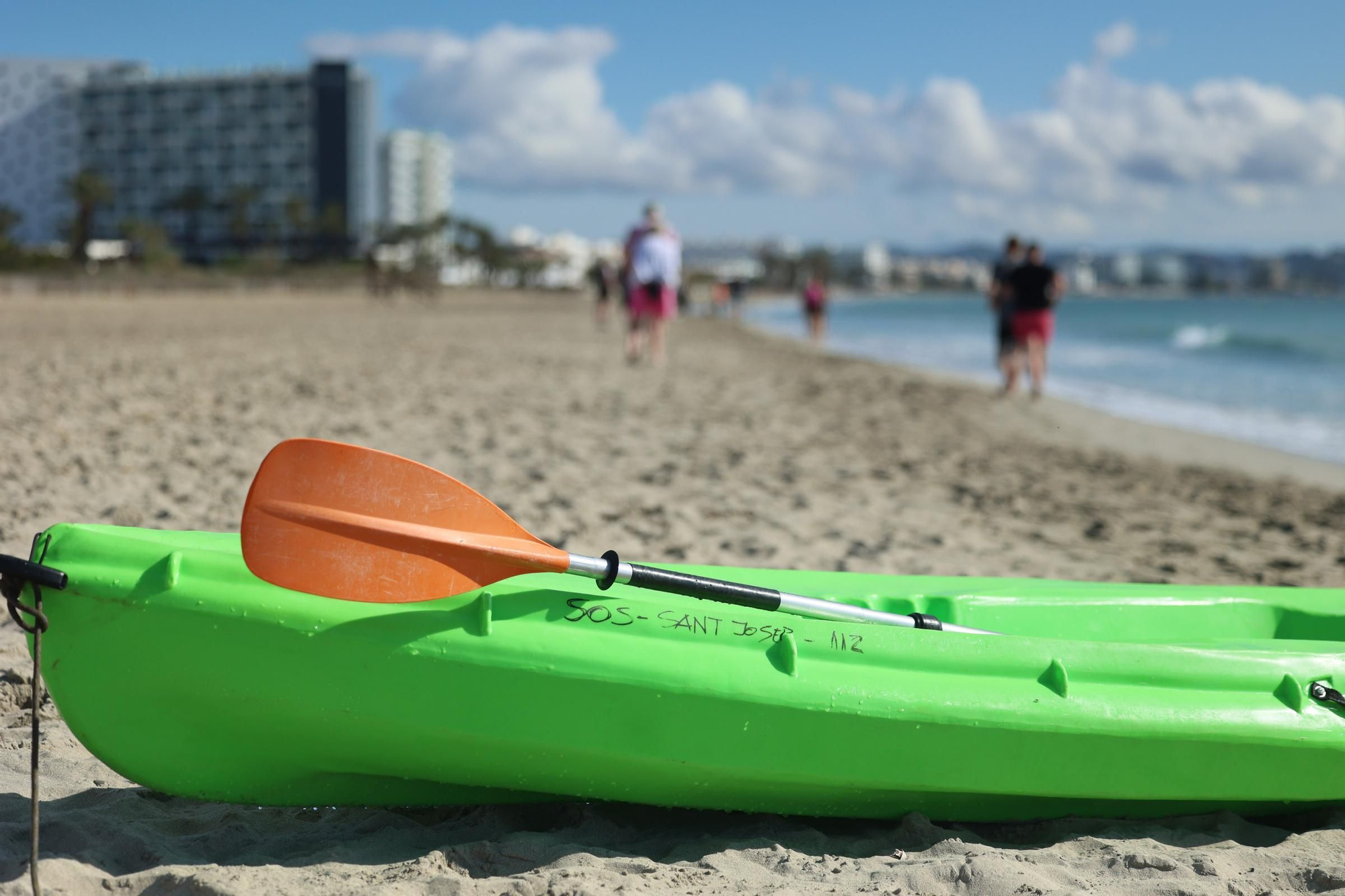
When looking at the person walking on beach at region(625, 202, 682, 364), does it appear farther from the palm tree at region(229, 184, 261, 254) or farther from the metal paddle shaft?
the palm tree at region(229, 184, 261, 254)

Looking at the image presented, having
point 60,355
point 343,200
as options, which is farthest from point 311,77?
point 60,355

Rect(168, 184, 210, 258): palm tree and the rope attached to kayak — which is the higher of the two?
Rect(168, 184, 210, 258): palm tree

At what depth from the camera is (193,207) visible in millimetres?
85500

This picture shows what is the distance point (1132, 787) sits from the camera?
2246 millimetres

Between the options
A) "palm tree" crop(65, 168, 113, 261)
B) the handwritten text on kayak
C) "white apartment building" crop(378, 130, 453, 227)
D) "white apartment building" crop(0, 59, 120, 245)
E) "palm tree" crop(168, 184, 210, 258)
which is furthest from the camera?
"white apartment building" crop(378, 130, 453, 227)

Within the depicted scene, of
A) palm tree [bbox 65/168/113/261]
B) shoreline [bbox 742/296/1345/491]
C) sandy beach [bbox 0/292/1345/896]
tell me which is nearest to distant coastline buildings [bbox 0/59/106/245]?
palm tree [bbox 65/168/113/261]

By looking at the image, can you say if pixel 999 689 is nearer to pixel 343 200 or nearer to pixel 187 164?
pixel 343 200

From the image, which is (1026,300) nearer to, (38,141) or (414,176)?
(38,141)

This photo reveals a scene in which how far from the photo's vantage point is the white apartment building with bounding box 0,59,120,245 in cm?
9381

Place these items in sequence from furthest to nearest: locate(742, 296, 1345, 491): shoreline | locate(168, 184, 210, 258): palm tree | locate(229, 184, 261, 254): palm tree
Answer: locate(168, 184, 210, 258): palm tree → locate(229, 184, 261, 254): palm tree → locate(742, 296, 1345, 491): shoreline

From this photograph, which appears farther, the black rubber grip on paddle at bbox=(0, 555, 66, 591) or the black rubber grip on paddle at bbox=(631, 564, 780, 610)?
the black rubber grip on paddle at bbox=(631, 564, 780, 610)

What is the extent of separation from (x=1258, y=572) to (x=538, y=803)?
3.40 metres

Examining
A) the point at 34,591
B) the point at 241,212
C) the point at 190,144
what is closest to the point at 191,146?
the point at 190,144

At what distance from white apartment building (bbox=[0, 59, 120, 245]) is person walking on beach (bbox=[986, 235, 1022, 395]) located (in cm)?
9911
